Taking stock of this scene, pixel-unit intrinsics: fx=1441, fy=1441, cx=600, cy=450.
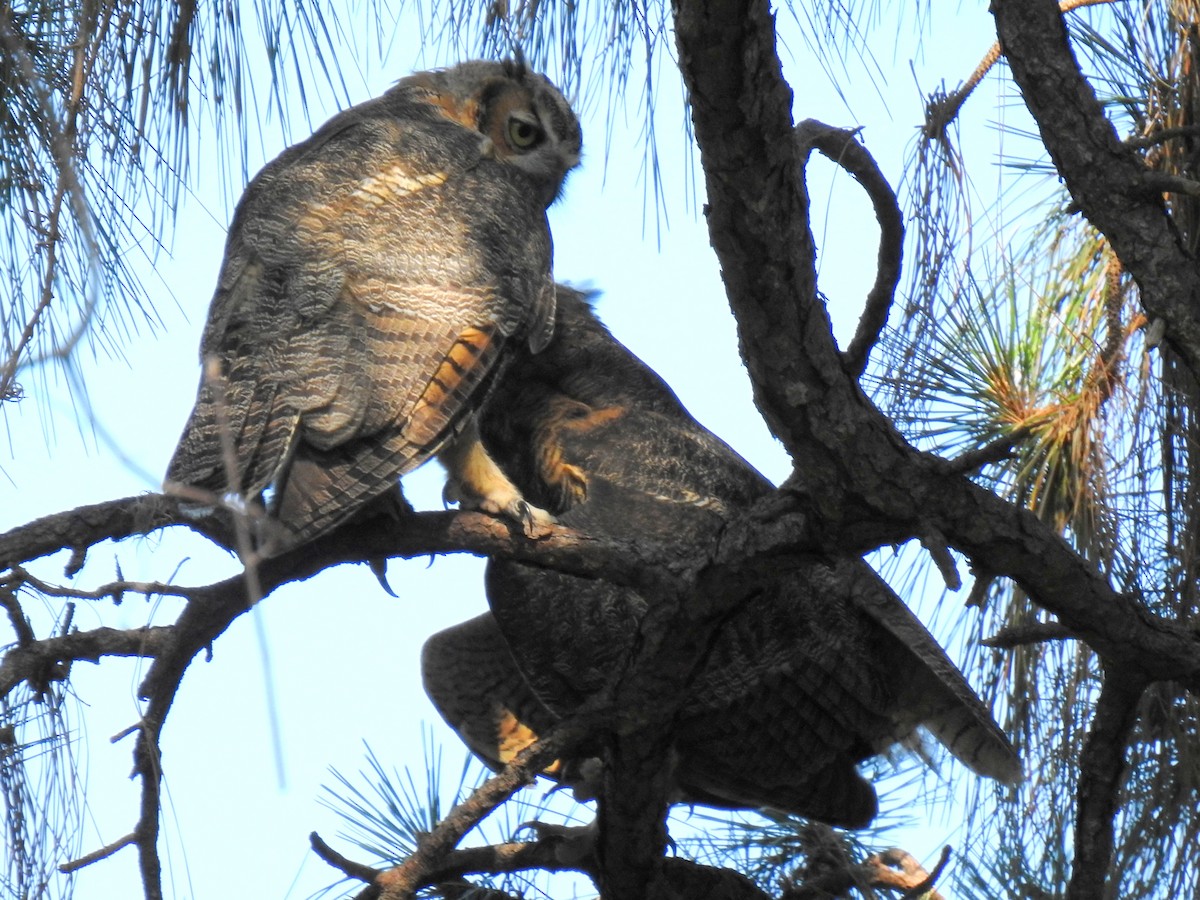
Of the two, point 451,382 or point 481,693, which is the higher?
point 451,382

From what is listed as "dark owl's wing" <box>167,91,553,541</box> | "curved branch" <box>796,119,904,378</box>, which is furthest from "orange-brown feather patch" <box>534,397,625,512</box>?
"curved branch" <box>796,119,904,378</box>

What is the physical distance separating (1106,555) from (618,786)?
92cm

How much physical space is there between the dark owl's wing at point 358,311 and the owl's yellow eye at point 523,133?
9.4 inches

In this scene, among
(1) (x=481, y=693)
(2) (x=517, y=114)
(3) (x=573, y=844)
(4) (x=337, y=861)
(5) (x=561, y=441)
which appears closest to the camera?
(4) (x=337, y=861)

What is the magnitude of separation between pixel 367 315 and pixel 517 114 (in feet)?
2.85

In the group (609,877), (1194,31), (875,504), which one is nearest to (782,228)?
(875,504)

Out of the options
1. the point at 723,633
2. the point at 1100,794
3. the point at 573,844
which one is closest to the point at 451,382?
the point at 723,633

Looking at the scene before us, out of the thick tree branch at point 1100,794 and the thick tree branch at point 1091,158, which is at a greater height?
the thick tree branch at point 1091,158

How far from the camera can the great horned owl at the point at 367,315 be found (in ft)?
6.50

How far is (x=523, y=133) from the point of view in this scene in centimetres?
290

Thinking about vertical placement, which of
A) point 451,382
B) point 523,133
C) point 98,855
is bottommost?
point 98,855

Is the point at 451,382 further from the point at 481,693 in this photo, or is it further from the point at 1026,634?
the point at 481,693

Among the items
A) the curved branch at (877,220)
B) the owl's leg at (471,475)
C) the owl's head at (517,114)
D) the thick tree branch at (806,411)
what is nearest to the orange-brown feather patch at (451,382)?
the owl's leg at (471,475)

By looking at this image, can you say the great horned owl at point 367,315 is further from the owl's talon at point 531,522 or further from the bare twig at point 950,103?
the bare twig at point 950,103
